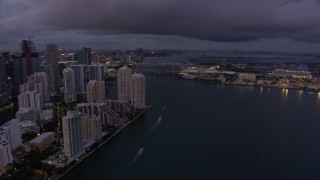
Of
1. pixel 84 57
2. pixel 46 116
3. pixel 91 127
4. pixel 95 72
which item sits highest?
pixel 84 57

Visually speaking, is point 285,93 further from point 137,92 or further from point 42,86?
point 42,86

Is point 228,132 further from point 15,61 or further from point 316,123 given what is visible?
point 15,61

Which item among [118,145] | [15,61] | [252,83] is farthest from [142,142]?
[252,83]

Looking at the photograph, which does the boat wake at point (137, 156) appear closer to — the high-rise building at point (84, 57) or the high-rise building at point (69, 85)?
the high-rise building at point (69, 85)

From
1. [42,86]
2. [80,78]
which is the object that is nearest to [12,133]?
[42,86]

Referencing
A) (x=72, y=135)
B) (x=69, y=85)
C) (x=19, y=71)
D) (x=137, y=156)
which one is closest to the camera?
(x=72, y=135)

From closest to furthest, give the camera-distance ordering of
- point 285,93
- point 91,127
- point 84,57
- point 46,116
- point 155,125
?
point 91,127 < point 155,125 < point 46,116 < point 285,93 < point 84,57
